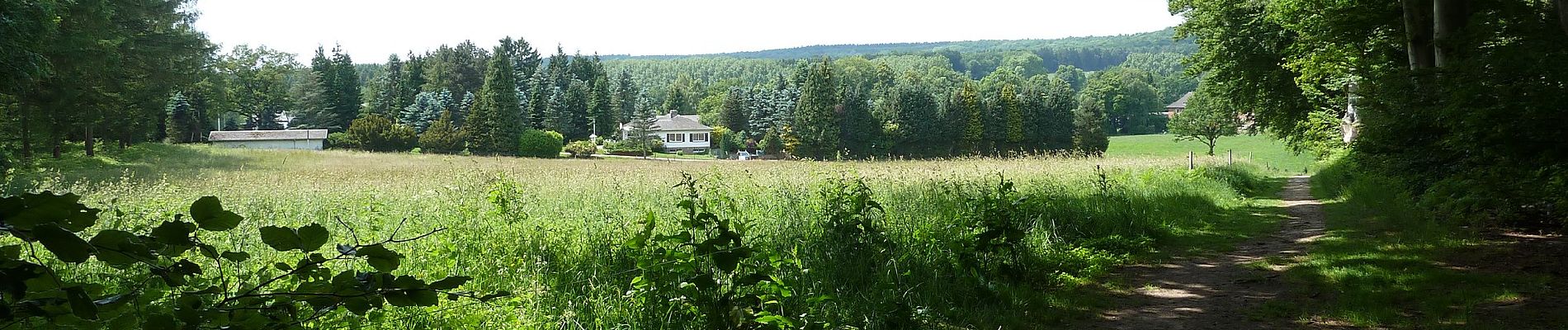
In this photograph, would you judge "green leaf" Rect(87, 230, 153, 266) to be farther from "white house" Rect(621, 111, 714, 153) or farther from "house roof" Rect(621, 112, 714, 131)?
"white house" Rect(621, 111, 714, 153)

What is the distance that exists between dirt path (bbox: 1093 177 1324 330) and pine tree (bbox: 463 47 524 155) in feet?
198

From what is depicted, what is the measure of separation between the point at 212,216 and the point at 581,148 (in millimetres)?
69477

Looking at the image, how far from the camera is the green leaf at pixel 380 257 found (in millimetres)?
1645

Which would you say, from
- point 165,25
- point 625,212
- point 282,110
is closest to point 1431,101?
point 625,212

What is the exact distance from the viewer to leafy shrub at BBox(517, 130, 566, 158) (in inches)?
2571

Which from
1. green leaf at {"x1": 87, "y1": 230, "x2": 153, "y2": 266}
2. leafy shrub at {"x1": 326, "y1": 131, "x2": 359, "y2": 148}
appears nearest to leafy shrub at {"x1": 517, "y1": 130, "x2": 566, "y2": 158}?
leafy shrub at {"x1": 326, "y1": 131, "x2": 359, "y2": 148}

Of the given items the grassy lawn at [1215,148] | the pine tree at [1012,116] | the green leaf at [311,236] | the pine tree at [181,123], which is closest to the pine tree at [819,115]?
the pine tree at [1012,116]

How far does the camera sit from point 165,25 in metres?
37.3

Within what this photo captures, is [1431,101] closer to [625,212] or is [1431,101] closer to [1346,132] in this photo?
[625,212]

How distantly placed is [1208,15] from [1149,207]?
45.9 feet

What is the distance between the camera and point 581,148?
69562 millimetres

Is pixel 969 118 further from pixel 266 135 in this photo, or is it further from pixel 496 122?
pixel 266 135

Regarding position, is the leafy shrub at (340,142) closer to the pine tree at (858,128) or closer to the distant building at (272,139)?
the distant building at (272,139)

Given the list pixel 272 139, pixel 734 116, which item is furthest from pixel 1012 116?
pixel 272 139
